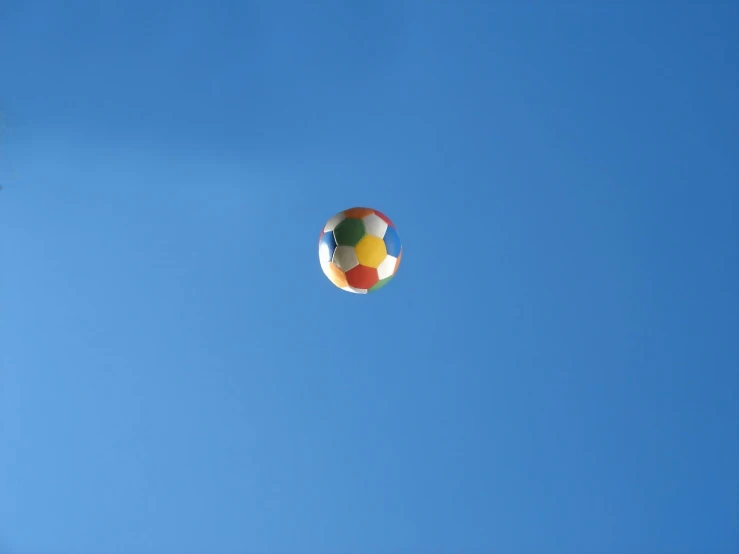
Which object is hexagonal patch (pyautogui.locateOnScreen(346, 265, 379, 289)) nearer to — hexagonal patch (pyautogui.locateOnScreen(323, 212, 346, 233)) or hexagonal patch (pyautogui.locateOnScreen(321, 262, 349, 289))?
hexagonal patch (pyautogui.locateOnScreen(321, 262, 349, 289))

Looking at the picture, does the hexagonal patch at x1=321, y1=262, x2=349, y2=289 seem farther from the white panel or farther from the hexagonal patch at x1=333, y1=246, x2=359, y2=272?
the white panel

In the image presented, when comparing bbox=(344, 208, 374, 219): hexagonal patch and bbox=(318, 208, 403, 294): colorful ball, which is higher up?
bbox=(344, 208, 374, 219): hexagonal patch

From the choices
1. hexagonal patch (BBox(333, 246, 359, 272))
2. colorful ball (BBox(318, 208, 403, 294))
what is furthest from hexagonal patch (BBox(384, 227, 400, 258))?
hexagonal patch (BBox(333, 246, 359, 272))

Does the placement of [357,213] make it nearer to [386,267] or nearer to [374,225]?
[374,225]

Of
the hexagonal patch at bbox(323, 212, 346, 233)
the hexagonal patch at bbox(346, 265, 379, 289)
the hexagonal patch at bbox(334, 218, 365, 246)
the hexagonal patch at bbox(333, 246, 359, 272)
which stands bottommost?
the hexagonal patch at bbox(346, 265, 379, 289)

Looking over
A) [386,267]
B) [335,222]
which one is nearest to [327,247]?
[335,222]

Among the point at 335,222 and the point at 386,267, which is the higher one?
the point at 335,222

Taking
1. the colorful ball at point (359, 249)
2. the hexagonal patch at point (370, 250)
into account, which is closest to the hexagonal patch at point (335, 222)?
the colorful ball at point (359, 249)
